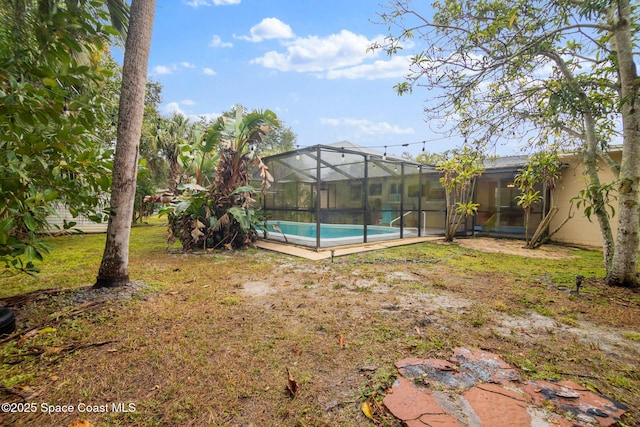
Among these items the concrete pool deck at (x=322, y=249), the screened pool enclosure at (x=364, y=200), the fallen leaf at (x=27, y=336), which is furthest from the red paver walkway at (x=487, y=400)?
the screened pool enclosure at (x=364, y=200)

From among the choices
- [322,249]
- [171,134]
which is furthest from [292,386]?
[171,134]

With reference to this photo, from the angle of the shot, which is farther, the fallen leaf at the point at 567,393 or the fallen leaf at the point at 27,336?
the fallen leaf at the point at 27,336

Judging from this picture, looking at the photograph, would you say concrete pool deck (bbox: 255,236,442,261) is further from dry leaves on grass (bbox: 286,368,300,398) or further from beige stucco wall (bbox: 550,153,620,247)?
beige stucco wall (bbox: 550,153,620,247)

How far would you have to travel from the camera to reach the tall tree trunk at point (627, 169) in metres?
3.37

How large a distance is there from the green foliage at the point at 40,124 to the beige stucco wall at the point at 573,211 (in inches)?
418

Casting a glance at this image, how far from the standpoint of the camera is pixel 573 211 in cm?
814

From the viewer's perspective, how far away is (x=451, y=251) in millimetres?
6918

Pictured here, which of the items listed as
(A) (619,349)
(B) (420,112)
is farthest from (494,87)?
(A) (619,349)

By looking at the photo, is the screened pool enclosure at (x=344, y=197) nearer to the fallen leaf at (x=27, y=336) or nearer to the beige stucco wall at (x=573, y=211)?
the beige stucco wall at (x=573, y=211)

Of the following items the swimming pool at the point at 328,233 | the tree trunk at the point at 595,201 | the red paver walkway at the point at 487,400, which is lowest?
the red paver walkway at the point at 487,400

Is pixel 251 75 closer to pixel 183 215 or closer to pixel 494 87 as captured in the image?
pixel 183 215

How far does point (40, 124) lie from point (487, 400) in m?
3.37

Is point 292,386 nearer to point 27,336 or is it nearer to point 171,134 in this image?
point 27,336

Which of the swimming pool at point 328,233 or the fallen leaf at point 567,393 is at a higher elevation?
the swimming pool at point 328,233
